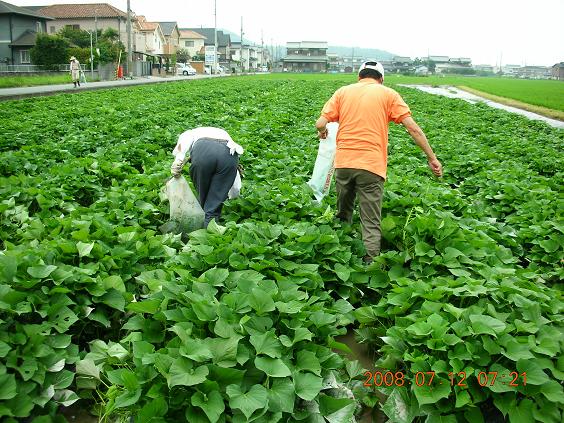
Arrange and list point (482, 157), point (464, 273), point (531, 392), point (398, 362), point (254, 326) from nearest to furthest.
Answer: point (531, 392), point (254, 326), point (398, 362), point (464, 273), point (482, 157)

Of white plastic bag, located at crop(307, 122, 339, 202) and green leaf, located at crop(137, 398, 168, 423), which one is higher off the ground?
white plastic bag, located at crop(307, 122, 339, 202)

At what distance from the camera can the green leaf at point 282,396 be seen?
2.50 metres

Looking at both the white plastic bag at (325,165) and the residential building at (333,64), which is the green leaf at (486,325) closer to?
the white plastic bag at (325,165)

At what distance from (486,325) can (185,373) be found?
1.71 metres

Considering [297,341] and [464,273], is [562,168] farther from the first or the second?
[297,341]

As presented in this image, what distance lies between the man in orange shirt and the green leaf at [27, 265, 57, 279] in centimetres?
268

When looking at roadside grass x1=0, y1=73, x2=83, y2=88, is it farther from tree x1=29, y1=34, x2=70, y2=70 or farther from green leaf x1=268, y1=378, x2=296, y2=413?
green leaf x1=268, y1=378, x2=296, y2=413

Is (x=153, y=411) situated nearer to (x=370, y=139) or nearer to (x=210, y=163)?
(x=210, y=163)

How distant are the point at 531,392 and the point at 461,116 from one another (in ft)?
51.7

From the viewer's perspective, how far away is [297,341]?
9.53 feet

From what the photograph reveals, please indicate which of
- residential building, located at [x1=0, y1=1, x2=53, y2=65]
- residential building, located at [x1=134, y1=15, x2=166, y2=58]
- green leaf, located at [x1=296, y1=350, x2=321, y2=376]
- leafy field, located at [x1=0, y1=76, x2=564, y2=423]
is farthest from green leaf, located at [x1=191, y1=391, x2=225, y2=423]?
residential building, located at [x1=134, y1=15, x2=166, y2=58]

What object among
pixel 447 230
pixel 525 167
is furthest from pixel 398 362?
pixel 525 167

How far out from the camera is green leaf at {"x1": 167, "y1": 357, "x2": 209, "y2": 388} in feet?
7.97

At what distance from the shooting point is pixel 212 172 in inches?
202
